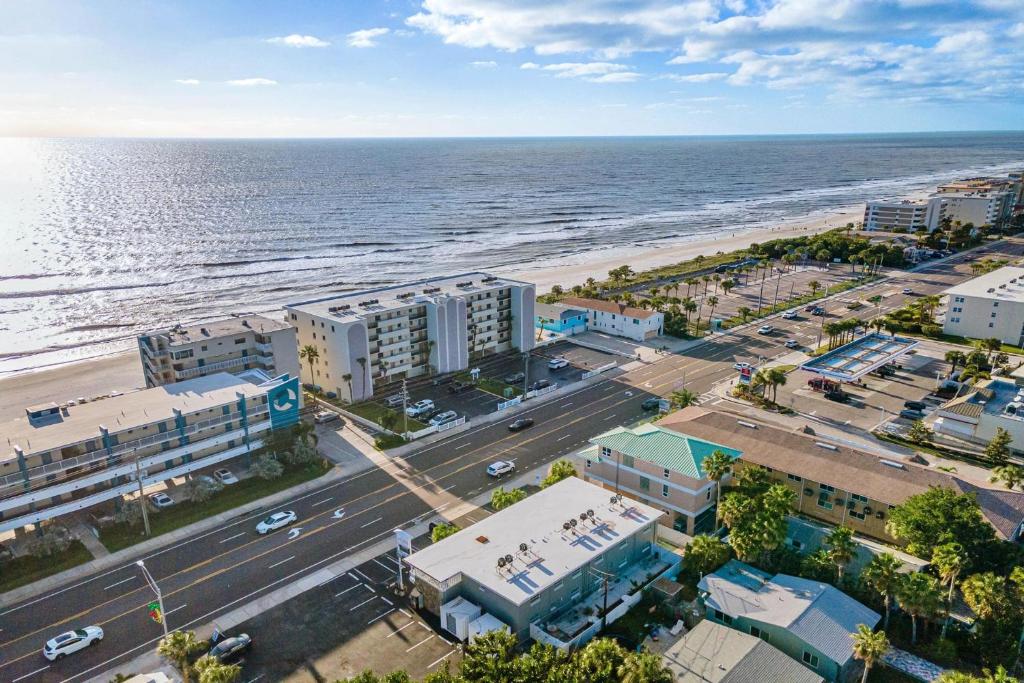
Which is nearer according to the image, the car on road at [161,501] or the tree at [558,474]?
the tree at [558,474]

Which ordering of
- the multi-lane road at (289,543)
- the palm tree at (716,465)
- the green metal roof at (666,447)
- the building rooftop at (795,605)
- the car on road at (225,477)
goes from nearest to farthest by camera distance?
the building rooftop at (795,605) → the multi-lane road at (289,543) → the palm tree at (716,465) → the green metal roof at (666,447) → the car on road at (225,477)

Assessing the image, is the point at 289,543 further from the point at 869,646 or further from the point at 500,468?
the point at 869,646

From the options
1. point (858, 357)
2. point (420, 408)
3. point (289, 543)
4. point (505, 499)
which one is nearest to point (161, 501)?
point (289, 543)

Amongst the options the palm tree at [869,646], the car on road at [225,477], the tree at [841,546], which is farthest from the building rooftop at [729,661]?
the car on road at [225,477]

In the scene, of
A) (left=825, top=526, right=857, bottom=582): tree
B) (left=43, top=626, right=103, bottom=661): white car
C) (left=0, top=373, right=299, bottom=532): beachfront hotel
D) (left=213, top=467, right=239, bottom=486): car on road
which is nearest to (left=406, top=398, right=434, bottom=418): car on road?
(left=0, top=373, right=299, bottom=532): beachfront hotel

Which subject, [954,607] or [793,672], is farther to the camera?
[954,607]

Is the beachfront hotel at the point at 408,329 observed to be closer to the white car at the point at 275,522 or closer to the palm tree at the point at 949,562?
the white car at the point at 275,522

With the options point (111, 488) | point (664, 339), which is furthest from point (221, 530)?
point (664, 339)

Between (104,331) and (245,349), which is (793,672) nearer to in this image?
(245,349)
